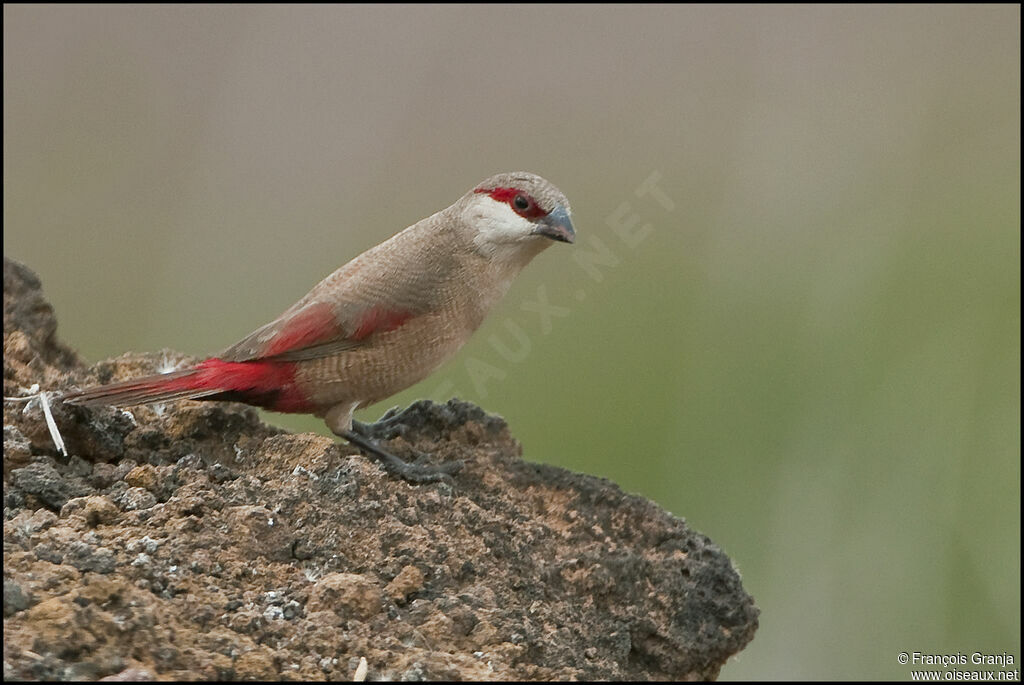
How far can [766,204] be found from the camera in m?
8.76

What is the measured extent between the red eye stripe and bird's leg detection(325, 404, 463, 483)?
0.90 meters

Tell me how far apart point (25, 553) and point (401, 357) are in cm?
182

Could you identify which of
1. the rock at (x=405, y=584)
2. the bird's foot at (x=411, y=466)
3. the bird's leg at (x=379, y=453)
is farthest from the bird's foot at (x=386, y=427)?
the rock at (x=405, y=584)

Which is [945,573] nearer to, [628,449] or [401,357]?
[628,449]

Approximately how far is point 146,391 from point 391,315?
0.88m

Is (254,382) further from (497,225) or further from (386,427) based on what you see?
(497,225)

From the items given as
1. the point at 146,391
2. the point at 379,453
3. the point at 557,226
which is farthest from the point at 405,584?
the point at 557,226

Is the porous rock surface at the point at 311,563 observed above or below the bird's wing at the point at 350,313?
below

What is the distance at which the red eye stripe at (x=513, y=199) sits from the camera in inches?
184

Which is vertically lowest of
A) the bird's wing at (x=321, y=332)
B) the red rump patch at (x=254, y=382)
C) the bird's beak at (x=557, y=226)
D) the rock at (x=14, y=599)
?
the rock at (x=14, y=599)

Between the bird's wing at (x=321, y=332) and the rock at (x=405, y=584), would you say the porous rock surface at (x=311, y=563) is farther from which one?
the bird's wing at (x=321, y=332)

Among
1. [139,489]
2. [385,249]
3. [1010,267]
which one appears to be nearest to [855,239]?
[1010,267]

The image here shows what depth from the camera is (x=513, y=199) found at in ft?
15.5

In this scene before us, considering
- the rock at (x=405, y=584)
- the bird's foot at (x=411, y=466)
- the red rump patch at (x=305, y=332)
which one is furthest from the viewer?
the red rump patch at (x=305, y=332)
